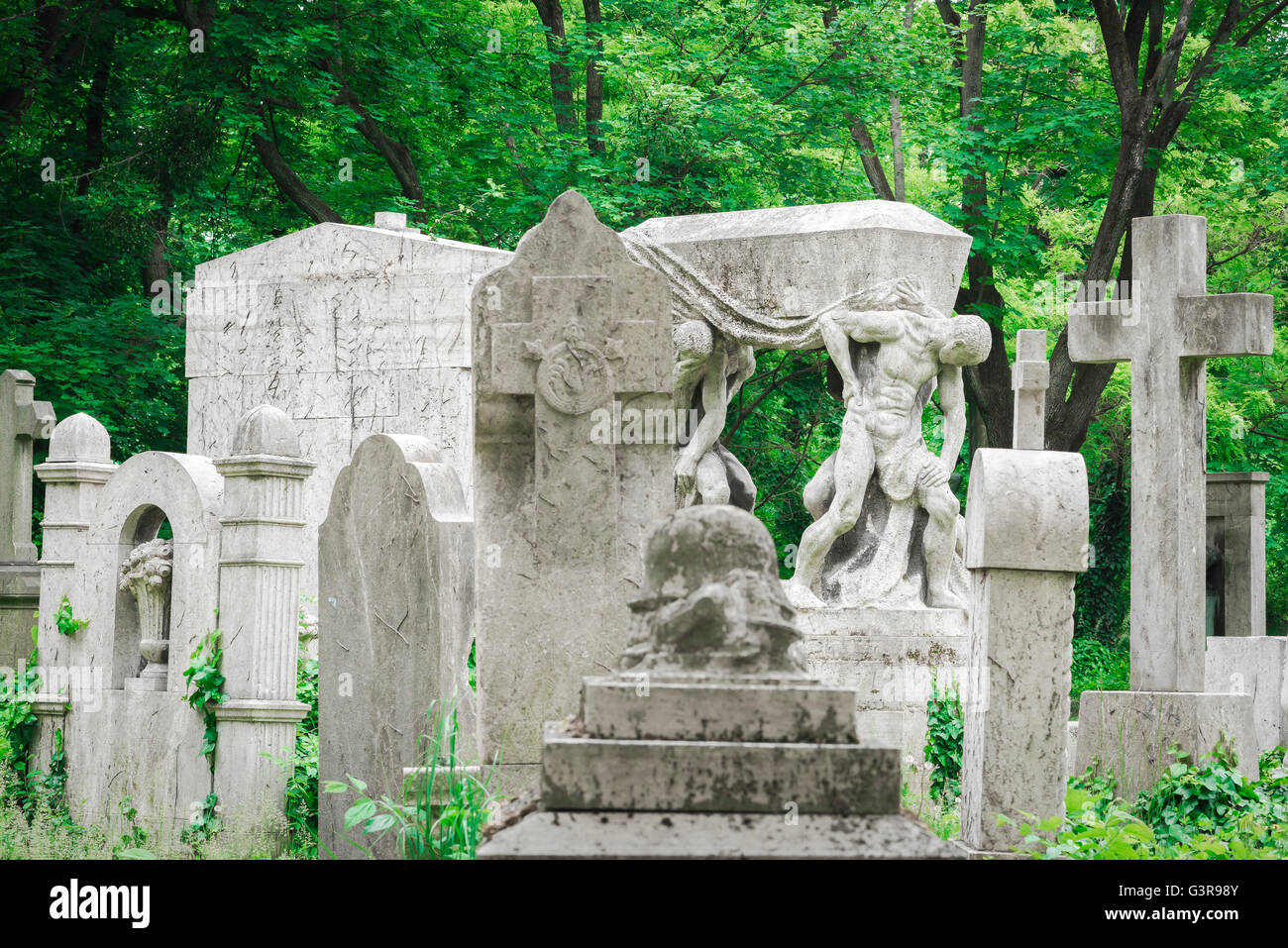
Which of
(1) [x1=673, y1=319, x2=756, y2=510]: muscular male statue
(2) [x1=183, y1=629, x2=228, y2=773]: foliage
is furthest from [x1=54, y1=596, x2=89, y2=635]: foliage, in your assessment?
(1) [x1=673, y1=319, x2=756, y2=510]: muscular male statue

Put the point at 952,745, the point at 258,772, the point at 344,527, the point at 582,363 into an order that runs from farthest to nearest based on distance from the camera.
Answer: the point at 952,745 → the point at 258,772 → the point at 344,527 → the point at 582,363

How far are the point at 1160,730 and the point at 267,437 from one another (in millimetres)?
5012

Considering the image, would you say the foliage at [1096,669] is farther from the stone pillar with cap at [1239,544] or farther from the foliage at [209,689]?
the foliage at [209,689]

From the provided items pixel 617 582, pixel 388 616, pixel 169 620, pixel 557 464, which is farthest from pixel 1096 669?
pixel 557 464

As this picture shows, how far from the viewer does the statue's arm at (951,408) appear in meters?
10.7

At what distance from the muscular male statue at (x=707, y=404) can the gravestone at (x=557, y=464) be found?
15.1ft

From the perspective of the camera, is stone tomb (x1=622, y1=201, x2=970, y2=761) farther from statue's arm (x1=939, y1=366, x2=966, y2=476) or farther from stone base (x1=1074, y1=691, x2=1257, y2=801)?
stone base (x1=1074, y1=691, x2=1257, y2=801)

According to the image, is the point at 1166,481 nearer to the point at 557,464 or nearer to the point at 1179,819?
the point at 1179,819

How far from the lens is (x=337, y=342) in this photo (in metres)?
13.2

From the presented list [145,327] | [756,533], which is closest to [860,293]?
[756,533]

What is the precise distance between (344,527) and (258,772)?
1752 mm

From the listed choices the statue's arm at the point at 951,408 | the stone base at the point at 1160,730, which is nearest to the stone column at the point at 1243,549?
the statue's arm at the point at 951,408

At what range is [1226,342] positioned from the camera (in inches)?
305

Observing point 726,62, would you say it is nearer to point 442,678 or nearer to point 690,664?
point 442,678
